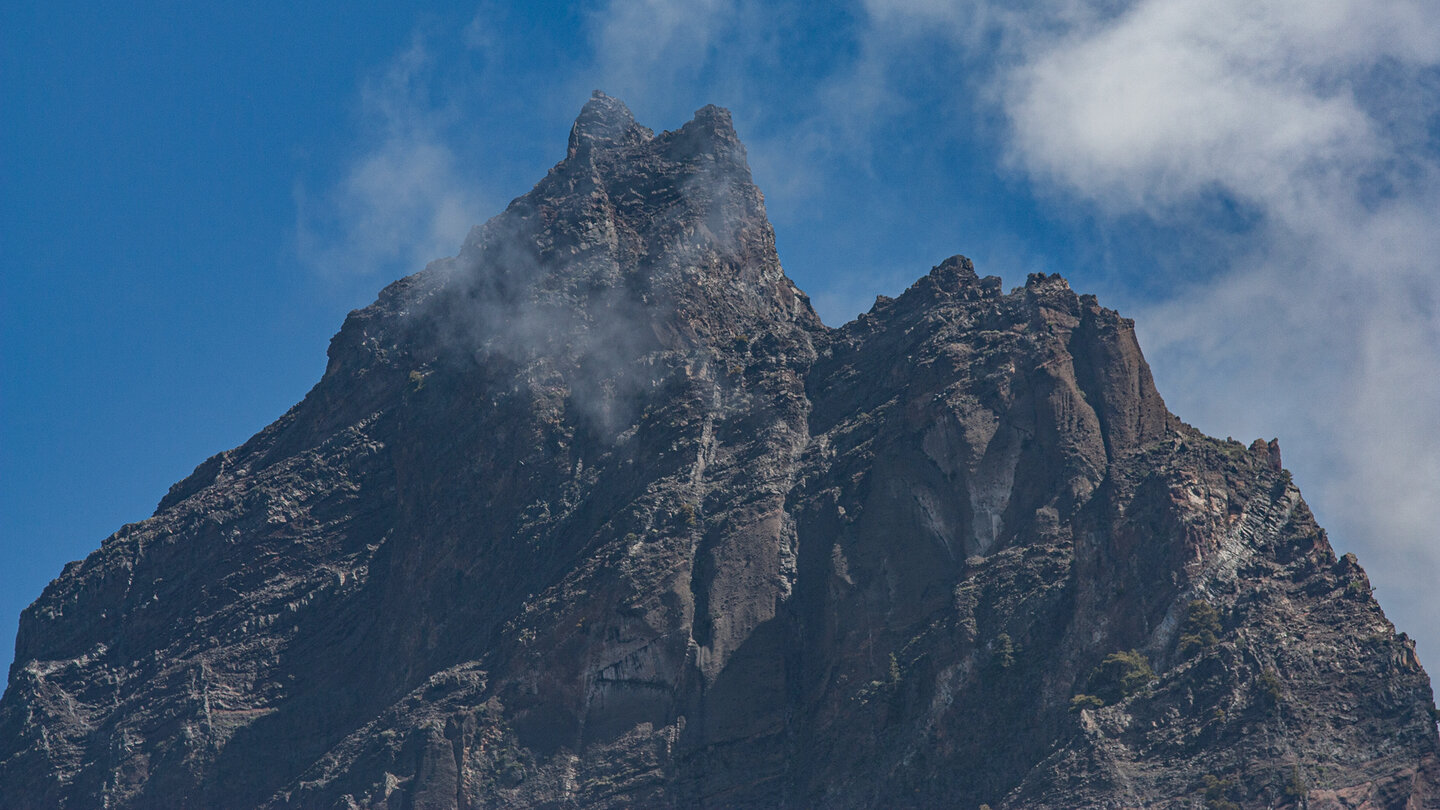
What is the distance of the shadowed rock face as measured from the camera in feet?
456

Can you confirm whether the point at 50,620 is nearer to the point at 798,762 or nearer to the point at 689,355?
the point at 689,355

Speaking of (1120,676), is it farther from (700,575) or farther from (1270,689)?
→ (700,575)

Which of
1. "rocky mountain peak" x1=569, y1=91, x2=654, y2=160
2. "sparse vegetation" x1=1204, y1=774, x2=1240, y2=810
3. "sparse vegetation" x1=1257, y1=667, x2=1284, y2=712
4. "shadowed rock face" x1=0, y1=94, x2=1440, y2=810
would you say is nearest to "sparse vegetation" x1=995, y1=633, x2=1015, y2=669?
"shadowed rock face" x1=0, y1=94, x2=1440, y2=810

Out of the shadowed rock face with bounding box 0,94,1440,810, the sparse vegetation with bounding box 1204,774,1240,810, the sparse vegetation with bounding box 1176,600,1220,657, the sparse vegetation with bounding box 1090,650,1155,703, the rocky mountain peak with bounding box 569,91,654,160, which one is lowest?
the sparse vegetation with bounding box 1204,774,1240,810

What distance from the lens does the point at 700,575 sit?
533ft

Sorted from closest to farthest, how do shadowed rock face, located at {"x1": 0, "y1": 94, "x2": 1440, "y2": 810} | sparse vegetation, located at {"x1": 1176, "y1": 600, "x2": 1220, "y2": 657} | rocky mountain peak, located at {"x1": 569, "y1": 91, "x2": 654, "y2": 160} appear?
sparse vegetation, located at {"x1": 1176, "y1": 600, "x2": 1220, "y2": 657} → shadowed rock face, located at {"x1": 0, "y1": 94, "x2": 1440, "y2": 810} → rocky mountain peak, located at {"x1": 569, "y1": 91, "x2": 654, "y2": 160}

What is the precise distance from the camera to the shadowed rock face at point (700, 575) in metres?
139

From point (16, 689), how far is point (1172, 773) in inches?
3778

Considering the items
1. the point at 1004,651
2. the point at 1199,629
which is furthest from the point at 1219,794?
the point at 1004,651

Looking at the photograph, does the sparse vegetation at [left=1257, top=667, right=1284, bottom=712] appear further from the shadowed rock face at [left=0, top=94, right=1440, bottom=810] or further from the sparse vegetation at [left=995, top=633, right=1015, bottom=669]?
the sparse vegetation at [left=995, top=633, right=1015, bottom=669]

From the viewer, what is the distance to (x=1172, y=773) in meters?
132

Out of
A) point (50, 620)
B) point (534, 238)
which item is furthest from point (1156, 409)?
point (50, 620)

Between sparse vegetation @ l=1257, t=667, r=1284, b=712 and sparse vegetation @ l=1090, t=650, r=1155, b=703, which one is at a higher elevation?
sparse vegetation @ l=1090, t=650, r=1155, b=703

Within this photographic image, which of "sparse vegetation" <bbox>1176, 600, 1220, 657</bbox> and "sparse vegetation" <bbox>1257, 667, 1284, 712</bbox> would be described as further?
"sparse vegetation" <bbox>1176, 600, 1220, 657</bbox>
